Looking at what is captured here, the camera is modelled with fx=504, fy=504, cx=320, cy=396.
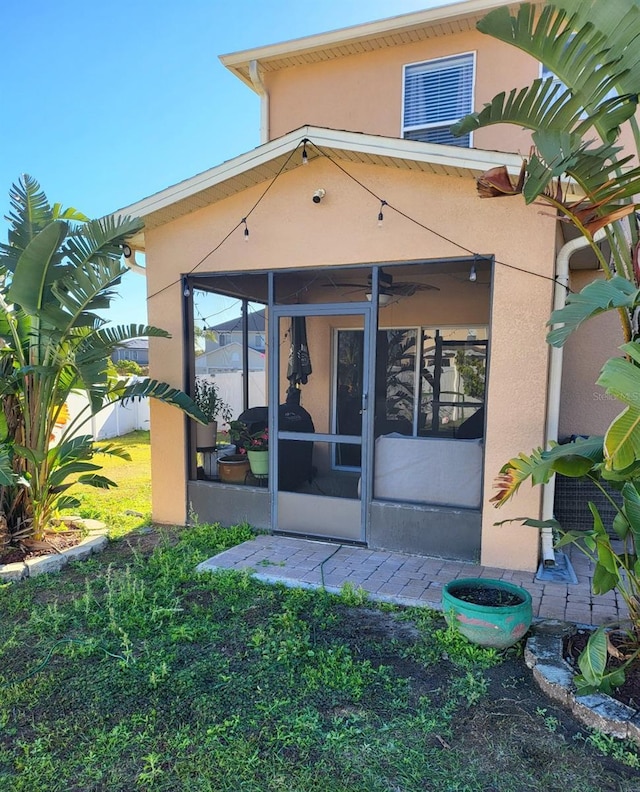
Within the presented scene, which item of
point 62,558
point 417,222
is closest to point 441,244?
point 417,222

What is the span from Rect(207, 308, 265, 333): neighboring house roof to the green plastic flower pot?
5.02m

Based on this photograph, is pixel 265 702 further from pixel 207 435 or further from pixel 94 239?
pixel 94 239

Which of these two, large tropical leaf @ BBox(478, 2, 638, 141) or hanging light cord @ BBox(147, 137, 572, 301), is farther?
hanging light cord @ BBox(147, 137, 572, 301)

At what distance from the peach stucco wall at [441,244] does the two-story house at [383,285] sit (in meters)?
0.02

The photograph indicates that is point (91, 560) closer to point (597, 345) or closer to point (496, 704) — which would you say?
point (496, 704)

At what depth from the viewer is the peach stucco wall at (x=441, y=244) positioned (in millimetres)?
4676

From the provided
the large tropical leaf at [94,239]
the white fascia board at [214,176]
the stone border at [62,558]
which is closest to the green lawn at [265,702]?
the stone border at [62,558]

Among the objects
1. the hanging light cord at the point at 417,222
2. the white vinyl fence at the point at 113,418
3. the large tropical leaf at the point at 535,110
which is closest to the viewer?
the large tropical leaf at the point at 535,110

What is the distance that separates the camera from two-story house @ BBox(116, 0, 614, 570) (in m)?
4.79

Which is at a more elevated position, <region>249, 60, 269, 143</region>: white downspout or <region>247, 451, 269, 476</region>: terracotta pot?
<region>249, 60, 269, 143</region>: white downspout

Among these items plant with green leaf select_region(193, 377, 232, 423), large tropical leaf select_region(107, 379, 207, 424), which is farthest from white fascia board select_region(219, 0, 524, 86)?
large tropical leaf select_region(107, 379, 207, 424)

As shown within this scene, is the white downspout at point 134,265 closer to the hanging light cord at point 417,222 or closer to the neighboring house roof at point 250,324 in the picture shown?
the neighboring house roof at point 250,324

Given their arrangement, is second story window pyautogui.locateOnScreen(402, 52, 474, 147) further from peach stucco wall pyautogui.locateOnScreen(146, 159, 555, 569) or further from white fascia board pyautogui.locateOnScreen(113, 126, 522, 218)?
white fascia board pyautogui.locateOnScreen(113, 126, 522, 218)

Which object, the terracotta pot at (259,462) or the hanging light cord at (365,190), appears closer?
the hanging light cord at (365,190)
